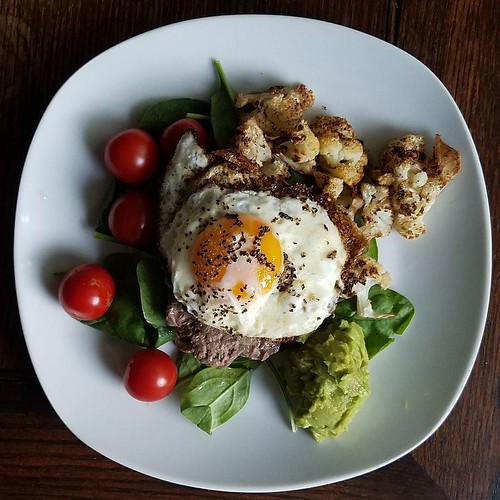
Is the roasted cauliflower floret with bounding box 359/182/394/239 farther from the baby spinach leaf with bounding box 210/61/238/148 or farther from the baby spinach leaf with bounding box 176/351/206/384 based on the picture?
the baby spinach leaf with bounding box 176/351/206/384

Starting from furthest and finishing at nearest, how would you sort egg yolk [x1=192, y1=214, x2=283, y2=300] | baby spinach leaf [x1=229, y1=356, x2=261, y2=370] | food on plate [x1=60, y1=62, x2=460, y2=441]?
baby spinach leaf [x1=229, y1=356, x2=261, y2=370]
food on plate [x1=60, y1=62, x2=460, y2=441]
egg yolk [x1=192, y1=214, x2=283, y2=300]

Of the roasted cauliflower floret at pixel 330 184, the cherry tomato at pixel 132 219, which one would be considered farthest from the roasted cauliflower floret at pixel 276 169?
the cherry tomato at pixel 132 219

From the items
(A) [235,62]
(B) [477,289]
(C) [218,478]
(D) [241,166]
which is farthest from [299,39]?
(C) [218,478]

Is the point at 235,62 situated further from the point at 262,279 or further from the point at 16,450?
the point at 16,450

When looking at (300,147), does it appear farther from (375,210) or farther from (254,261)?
(254,261)

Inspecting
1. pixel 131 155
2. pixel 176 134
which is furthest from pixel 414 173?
pixel 131 155

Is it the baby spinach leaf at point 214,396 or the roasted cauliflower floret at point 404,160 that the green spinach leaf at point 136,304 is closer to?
the baby spinach leaf at point 214,396

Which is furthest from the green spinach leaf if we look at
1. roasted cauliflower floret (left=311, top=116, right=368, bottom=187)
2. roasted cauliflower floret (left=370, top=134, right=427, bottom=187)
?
roasted cauliflower floret (left=370, top=134, right=427, bottom=187)
